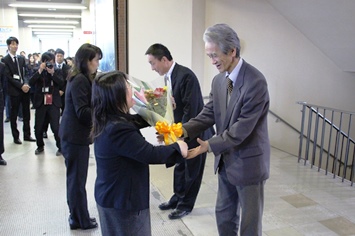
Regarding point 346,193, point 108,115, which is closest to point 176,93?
point 108,115

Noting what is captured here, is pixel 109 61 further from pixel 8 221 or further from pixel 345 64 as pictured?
pixel 345 64

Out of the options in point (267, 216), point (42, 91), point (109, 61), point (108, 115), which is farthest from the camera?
point (109, 61)

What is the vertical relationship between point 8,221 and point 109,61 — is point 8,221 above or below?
below

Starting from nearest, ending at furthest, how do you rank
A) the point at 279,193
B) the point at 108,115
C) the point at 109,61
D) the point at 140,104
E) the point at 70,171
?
the point at 108,115
the point at 140,104
the point at 70,171
the point at 279,193
the point at 109,61

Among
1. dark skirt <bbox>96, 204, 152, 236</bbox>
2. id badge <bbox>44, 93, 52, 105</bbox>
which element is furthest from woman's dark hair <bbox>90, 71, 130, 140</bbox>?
id badge <bbox>44, 93, 52, 105</bbox>

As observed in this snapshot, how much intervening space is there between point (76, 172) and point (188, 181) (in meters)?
0.95

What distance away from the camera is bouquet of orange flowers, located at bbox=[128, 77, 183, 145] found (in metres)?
1.66

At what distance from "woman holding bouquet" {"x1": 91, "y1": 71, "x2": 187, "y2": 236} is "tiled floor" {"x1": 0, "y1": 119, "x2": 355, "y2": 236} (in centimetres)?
117

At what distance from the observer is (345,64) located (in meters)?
5.70

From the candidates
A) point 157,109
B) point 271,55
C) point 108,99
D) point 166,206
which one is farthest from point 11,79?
point 108,99

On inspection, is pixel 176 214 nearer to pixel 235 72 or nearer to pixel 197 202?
pixel 197 202

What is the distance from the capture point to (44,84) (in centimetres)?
479

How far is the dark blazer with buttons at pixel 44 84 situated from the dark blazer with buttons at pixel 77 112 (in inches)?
100

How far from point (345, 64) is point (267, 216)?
12.7ft
